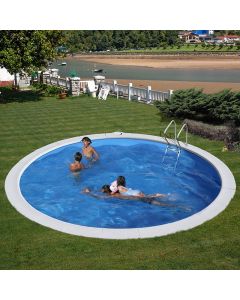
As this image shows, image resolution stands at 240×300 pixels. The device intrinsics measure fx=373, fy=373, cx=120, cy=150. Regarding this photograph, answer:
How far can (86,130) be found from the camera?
17938 millimetres

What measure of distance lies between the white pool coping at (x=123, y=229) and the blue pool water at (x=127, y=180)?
297mm

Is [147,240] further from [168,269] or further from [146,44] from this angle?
[146,44]

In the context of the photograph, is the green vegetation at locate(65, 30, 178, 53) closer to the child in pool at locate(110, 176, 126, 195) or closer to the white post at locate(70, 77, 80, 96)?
the white post at locate(70, 77, 80, 96)

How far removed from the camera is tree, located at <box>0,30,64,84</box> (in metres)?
23.1

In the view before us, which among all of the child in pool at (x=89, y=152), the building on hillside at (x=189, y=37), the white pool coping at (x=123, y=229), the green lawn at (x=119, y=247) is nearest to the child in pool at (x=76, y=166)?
the child in pool at (x=89, y=152)

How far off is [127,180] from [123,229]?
5379 millimetres

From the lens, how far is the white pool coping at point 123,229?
336 inches

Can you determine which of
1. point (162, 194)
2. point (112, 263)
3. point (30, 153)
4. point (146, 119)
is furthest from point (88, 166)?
point (112, 263)

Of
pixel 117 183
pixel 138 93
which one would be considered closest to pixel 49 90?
pixel 138 93

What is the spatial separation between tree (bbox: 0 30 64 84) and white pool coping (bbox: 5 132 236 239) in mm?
10516

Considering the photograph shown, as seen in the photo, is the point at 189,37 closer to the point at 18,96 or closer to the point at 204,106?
the point at 18,96

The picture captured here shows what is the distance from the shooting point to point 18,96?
91.5ft

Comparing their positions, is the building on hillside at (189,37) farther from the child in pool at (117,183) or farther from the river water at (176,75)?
the child in pool at (117,183)
